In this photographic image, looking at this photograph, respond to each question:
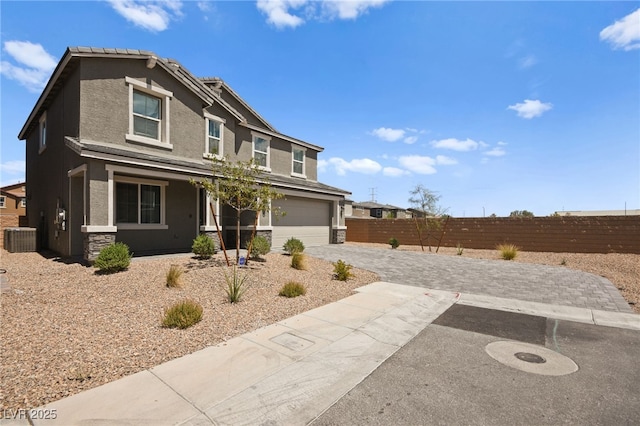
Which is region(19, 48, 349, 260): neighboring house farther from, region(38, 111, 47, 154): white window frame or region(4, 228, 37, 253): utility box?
region(4, 228, 37, 253): utility box

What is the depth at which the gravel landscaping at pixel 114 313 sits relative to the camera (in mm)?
4074

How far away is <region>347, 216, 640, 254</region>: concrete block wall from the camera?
1554cm

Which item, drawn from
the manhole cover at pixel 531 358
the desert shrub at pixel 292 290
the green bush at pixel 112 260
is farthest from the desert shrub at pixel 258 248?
the manhole cover at pixel 531 358

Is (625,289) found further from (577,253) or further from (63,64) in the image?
(63,64)

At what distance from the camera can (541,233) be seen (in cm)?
1775

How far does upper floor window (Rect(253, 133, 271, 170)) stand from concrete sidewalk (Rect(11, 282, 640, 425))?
13131 mm

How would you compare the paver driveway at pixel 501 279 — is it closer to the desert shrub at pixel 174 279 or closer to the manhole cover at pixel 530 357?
the manhole cover at pixel 530 357

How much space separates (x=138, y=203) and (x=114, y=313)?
288 inches

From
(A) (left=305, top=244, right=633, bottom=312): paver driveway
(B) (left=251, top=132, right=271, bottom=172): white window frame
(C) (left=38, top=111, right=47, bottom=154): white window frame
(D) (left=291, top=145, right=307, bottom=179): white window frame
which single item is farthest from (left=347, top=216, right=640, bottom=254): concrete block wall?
(C) (left=38, top=111, right=47, bottom=154): white window frame

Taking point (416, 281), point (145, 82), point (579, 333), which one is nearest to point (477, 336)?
point (579, 333)

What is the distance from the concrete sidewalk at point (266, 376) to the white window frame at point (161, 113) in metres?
9.68

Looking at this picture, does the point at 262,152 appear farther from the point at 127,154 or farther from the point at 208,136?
the point at 127,154

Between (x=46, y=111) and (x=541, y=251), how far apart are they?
87.9 ft

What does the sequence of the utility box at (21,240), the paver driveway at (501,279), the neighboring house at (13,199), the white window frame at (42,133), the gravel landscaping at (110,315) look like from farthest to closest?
the neighboring house at (13,199) → the white window frame at (42,133) → the utility box at (21,240) → the paver driveway at (501,279) → the gravel landscaping at (110,315)
